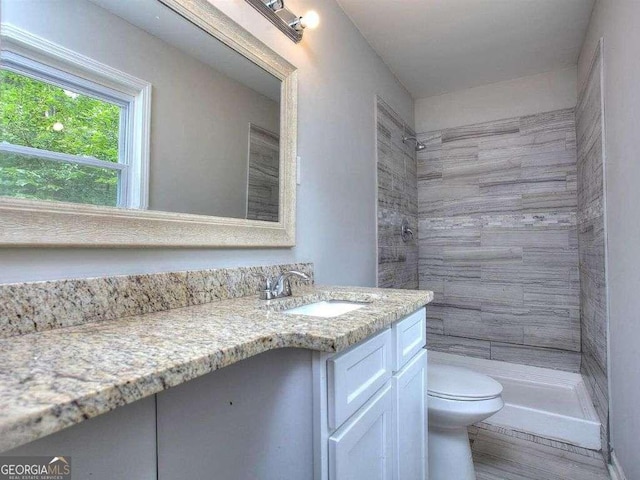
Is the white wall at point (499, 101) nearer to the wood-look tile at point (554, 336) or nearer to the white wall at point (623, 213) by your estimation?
the white wall at point (623, 213)

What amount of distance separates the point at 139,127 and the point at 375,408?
1.03m

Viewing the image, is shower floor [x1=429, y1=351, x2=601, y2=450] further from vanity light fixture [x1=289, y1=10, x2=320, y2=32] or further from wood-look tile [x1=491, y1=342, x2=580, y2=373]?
vanity light fixture [x1=289, y1=10, x2=320, y2=32]

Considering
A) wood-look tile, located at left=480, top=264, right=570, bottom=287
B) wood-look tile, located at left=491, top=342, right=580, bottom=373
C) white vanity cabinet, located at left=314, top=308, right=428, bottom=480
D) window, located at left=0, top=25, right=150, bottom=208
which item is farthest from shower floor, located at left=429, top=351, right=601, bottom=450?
window, located at left=0, top=25, right=150, bottom=208

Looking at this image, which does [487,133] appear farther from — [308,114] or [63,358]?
[63,358]

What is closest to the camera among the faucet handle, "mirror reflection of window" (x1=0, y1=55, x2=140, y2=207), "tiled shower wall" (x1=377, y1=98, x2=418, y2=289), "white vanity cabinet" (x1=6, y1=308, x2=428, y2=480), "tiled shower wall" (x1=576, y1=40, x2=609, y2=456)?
"white vanity cabinet" (x1=6, y1=308, x2=428, y2=480)

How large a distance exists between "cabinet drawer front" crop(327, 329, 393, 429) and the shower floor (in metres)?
1.51

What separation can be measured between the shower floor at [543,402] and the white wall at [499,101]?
77.9 inches

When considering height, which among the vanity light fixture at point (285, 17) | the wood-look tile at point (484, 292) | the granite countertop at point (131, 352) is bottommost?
the wood-look tile at point (484, 292)

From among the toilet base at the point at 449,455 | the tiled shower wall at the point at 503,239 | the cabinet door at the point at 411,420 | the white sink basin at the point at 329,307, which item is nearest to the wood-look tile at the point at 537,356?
the tiled shower wall at the point at 503,239

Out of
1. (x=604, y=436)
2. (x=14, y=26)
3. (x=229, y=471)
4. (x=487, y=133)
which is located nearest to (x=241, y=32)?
(x=14, y=26)

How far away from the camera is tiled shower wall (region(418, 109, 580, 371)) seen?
105 inches

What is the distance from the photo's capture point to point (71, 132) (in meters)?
0.85

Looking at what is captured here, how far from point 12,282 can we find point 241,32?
1.09 metres

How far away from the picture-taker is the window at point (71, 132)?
2.52 feet
